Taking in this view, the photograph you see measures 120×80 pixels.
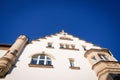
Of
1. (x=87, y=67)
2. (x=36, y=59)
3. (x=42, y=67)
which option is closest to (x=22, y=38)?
(x=36, y=59)

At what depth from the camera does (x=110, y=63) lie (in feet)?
46.2

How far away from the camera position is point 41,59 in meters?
→ 15.7

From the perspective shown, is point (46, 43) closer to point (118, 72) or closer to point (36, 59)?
point (36, 59)

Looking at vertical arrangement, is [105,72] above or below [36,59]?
below

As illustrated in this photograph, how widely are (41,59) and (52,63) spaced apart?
64.1 inches

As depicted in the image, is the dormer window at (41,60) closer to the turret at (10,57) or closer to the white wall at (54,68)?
the white wall at (54,68)

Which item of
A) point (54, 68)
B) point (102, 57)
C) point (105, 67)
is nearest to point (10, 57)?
point (54, 68)

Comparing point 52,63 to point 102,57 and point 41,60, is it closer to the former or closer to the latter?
point 41,60

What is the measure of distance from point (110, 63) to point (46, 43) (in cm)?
913

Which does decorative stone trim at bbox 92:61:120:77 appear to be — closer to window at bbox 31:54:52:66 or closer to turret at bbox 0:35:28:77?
window at bbox 31:54:52:66

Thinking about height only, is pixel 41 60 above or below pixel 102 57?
below

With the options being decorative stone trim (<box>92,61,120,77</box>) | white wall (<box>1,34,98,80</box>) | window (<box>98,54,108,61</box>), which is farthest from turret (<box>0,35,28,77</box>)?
window (<box>98,54,108,61</box>)

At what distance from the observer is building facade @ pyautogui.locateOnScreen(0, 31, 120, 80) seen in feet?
40.1

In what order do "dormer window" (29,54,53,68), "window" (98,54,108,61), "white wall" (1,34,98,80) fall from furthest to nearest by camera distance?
"window" (98,54,108,61) < "dormer window" (29,54,53,68) < "white wall" (1,34,98,80)
